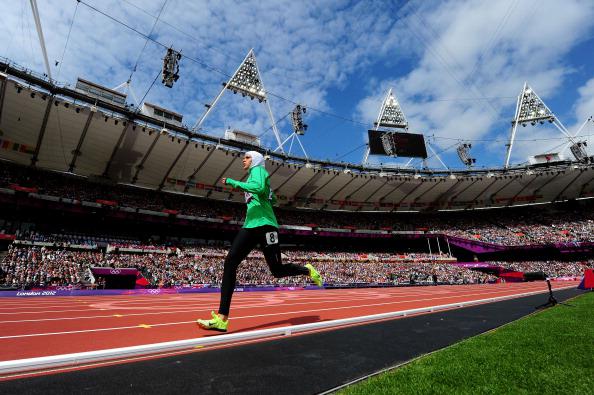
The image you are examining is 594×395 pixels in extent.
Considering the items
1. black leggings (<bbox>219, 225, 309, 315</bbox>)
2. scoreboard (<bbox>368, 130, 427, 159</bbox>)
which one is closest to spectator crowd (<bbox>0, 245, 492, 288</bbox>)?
scoreboard (<bbox>368, 130, 427, 159</bbox>)

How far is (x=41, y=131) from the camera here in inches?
1083

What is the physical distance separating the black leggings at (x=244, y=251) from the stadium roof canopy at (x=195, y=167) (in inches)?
1141

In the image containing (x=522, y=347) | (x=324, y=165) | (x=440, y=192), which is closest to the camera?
(x=522, y=347)

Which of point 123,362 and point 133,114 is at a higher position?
point 133,114

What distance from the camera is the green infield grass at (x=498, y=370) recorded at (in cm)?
199

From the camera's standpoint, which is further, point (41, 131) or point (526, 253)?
point (526, 253)

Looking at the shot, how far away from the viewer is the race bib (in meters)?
4.14

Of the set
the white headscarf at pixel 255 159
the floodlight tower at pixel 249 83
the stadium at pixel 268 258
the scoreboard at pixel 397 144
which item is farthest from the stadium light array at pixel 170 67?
the scoreboard at pixel 397 144

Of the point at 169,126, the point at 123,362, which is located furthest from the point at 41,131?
the point at 123,362

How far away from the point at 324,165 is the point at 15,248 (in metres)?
32.2

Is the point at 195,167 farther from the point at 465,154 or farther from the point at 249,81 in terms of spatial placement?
the point at 465,154

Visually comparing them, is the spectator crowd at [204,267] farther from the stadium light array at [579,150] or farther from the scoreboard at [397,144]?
the stadium light array at [579,150]

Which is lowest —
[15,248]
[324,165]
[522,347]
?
[522,347]

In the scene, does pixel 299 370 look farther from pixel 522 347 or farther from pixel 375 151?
pixel 375 151
